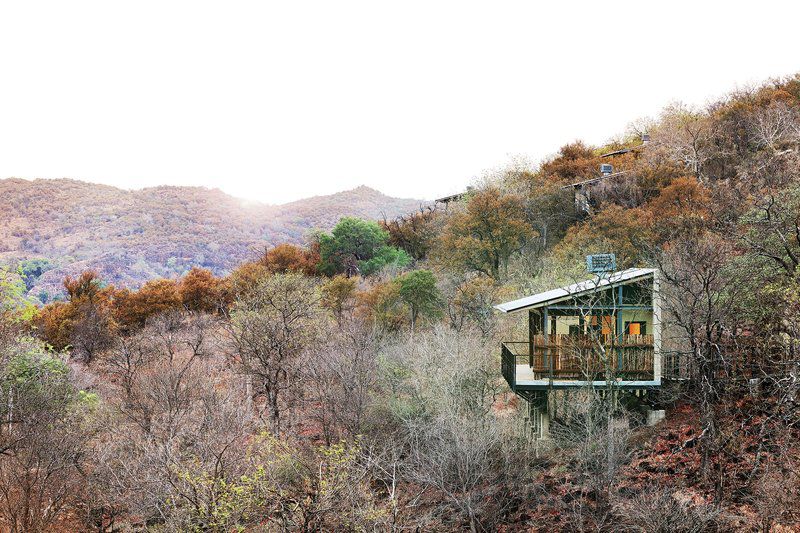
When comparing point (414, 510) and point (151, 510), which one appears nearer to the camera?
point (151, 510)

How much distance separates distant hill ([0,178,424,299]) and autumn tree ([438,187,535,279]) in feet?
125

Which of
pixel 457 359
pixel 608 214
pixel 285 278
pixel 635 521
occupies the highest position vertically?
pixel 608 214

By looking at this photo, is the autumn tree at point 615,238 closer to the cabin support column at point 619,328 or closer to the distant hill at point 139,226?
the cabin support column at point 619,328

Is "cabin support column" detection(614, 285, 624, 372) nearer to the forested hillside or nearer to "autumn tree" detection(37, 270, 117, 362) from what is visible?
the forested hillside

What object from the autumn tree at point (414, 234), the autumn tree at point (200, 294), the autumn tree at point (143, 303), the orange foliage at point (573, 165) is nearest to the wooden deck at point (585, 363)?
the orange foliage at point (573, 165)

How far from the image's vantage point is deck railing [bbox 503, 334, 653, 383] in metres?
20.7

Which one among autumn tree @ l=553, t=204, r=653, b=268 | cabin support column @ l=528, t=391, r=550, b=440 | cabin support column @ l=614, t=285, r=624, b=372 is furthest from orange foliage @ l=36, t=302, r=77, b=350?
cabin support column @ l=614, t=285, r=624, b=372

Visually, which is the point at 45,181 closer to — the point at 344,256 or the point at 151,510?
the point at 344,256

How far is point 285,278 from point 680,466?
85.0 ft

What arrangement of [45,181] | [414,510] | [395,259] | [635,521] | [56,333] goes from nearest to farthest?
[635,521] < [414,510] < [56,333] < [395,259] < [45,181]

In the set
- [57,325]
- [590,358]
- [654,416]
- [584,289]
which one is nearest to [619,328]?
[590,358]

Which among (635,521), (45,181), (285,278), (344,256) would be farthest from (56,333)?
(45,181)

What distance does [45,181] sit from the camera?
335 feet

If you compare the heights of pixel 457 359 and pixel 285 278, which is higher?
pixel 285 278
